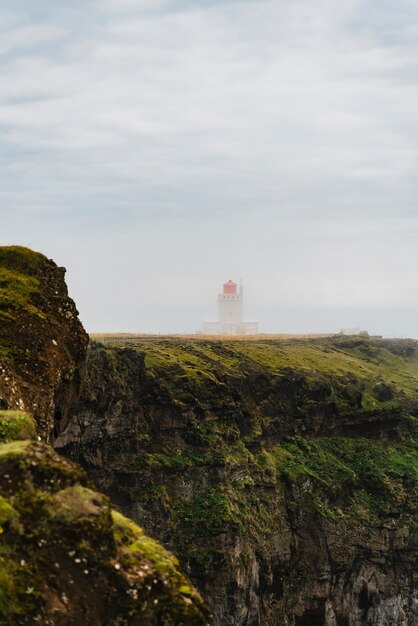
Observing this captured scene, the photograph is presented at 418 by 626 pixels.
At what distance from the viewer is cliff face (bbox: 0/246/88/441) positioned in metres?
38.7

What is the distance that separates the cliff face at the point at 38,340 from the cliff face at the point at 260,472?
3060cm

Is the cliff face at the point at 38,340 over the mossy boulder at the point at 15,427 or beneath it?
over

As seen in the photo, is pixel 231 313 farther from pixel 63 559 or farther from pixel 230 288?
pixel 63 559

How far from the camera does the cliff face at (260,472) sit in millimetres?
80125

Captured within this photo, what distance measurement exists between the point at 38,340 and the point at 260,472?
2115 inches

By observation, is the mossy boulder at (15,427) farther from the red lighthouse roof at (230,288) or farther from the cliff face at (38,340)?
the red lighthouse roof at (230,288)

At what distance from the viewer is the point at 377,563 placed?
94812 mm

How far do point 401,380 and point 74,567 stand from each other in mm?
113693

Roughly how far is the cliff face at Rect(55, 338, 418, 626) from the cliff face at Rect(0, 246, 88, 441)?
100ft

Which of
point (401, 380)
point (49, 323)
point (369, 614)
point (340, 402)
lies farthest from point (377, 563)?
point (49, 323)

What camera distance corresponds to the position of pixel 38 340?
41375 mm

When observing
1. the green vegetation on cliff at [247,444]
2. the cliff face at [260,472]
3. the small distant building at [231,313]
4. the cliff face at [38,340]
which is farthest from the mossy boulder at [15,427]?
the small distant building at [231,313]

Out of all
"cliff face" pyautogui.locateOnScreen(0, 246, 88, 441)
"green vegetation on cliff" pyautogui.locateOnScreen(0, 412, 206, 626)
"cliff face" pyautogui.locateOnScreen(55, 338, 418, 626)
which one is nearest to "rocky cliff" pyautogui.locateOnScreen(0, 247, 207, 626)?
"green vegetation on cliff" pyautogui.locateOnScreen(0, 412, 206, 626)

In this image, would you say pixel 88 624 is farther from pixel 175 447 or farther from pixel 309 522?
pixel 309 522
